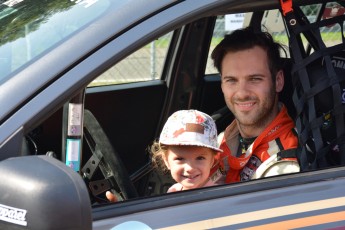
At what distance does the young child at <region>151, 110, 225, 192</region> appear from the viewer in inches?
97.6

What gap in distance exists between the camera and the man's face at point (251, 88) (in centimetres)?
283

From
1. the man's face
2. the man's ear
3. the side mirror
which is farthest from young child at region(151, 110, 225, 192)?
the side mirror

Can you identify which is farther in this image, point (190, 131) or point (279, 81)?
point (279, 81)

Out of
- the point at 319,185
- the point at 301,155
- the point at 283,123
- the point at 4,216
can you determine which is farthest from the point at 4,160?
the point at 283,123

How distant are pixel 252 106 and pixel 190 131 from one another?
1.51 feet

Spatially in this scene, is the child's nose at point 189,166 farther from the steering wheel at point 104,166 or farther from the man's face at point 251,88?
the man's face at point 251,88

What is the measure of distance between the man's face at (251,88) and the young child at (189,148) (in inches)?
12.7

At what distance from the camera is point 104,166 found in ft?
8.45

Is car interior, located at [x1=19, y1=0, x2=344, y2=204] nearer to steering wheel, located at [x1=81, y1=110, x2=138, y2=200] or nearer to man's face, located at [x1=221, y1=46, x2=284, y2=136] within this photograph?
man's face, located at [x1=221, y1=46, x2=284, y2=136]

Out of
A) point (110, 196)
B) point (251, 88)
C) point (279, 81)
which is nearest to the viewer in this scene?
point (110, 196)

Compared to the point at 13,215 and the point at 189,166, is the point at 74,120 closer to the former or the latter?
the point at 13,215

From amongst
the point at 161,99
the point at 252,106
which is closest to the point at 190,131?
the point at 252,106

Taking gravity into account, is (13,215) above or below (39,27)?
below

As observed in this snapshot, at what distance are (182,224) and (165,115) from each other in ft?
6.28
